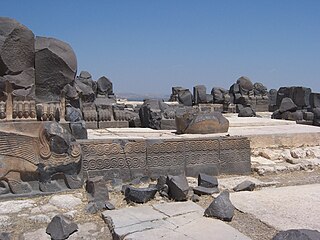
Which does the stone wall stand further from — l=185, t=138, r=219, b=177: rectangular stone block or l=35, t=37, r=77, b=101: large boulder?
l=35, t=37, r=77, b=101: large boulder

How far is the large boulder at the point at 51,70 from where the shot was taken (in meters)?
10.1

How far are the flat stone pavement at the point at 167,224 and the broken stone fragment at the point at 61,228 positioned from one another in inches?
16.1

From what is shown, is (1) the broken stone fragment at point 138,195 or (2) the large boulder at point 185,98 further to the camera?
(2) the large boulder at point 185,98

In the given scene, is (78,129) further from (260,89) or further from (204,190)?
(260,89)

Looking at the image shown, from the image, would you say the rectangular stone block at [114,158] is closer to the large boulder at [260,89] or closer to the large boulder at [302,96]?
the large boulder at [302,96]

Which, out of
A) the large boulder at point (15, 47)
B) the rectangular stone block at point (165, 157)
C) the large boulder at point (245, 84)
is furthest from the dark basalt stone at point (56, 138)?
the large boulder at point (245, 84)

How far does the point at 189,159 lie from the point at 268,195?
1.62 m

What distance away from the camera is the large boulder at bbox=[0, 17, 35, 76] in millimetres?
9531

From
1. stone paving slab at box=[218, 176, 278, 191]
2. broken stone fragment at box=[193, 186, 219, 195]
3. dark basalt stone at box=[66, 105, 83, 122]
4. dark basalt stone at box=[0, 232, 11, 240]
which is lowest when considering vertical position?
stone paving slab at box=[218, 176, 278, 191]

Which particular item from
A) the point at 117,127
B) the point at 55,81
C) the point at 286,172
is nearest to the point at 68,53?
the point at 55,81

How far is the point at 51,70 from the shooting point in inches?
400

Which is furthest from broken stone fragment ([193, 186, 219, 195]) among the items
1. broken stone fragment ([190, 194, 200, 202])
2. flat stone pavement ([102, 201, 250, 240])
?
flat stone pavement ([102, 201, 250, 240])

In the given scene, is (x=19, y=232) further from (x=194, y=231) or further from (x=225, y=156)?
(x=225, y=156)

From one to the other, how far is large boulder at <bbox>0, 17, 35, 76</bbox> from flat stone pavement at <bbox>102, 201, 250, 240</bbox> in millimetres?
6770
